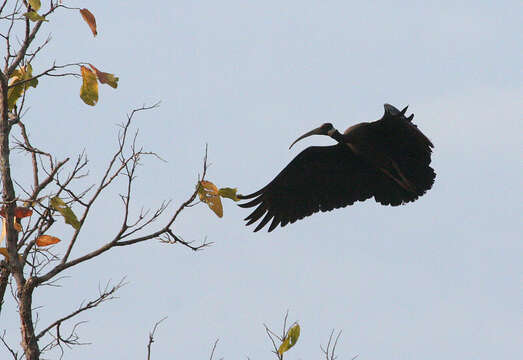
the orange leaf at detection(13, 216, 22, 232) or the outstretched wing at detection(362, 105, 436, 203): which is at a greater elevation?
the outstretched wing at detection(362, 105, 436, 203)

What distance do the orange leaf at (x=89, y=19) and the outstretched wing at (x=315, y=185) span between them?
505 centimetres

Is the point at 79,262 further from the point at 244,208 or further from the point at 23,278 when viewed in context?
the point at 244,208

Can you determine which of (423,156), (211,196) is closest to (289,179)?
(423,156)

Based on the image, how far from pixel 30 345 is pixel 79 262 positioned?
0.66 metres

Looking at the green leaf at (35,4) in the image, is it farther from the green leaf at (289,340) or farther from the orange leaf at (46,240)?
the green leaf at (289,340)

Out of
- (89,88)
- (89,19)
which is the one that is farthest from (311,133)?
(89,88)

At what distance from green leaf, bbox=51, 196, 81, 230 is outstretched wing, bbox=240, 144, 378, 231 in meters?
5.07

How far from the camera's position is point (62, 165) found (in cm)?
636

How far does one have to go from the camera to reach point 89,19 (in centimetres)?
628

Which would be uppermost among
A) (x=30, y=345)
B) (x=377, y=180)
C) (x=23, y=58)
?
(x=377, y=180)

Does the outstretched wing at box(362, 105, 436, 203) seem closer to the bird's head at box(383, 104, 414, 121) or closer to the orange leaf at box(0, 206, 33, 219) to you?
the bird's head at box(383, 104, 414, 121)

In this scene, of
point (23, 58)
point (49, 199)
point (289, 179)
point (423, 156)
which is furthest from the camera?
point (289, 179)

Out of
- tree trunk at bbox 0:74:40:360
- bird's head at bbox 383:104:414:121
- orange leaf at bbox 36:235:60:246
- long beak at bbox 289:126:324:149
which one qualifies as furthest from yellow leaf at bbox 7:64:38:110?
long beak at bbox 289:126:324:149

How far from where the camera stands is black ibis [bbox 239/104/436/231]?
10.6 meters
